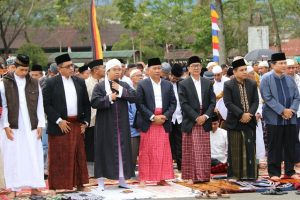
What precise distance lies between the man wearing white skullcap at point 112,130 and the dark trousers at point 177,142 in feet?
6.58

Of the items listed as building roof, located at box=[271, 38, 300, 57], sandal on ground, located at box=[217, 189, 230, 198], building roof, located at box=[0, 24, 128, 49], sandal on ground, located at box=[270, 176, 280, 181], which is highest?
building roof, located at box=[0, 24, 128, 49]

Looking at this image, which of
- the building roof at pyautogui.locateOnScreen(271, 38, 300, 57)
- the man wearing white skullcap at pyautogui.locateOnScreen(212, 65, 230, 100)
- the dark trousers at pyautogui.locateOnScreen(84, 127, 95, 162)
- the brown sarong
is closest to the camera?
the brown sarong

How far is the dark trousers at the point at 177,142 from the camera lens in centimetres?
1197

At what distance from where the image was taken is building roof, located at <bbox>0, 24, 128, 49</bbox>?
6077cm

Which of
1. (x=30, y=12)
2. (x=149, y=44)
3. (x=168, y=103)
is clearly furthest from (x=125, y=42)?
(x=168, y=103)

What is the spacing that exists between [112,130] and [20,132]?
1393mm

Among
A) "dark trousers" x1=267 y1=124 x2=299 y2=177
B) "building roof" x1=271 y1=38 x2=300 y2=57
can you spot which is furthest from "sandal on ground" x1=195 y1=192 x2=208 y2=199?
"building roof" x1=271 y1=38 x2=300 y2=57

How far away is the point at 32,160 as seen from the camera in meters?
9.46

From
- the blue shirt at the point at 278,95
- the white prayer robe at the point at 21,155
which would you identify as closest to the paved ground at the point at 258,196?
the blue shirt at the point at 278,95

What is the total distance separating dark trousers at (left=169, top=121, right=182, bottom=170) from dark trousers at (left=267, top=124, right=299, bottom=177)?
1.90 metres

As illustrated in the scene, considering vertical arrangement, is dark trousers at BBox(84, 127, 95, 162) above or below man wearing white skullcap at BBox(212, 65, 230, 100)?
below

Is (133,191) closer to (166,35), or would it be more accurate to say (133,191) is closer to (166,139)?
(166,139)

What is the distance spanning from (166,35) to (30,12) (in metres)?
12.0

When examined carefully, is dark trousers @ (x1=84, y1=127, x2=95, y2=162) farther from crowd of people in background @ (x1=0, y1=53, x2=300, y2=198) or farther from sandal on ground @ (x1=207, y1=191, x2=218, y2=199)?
sandal on ground @ (x1=207, y1=191, x2=218, y2=199)
